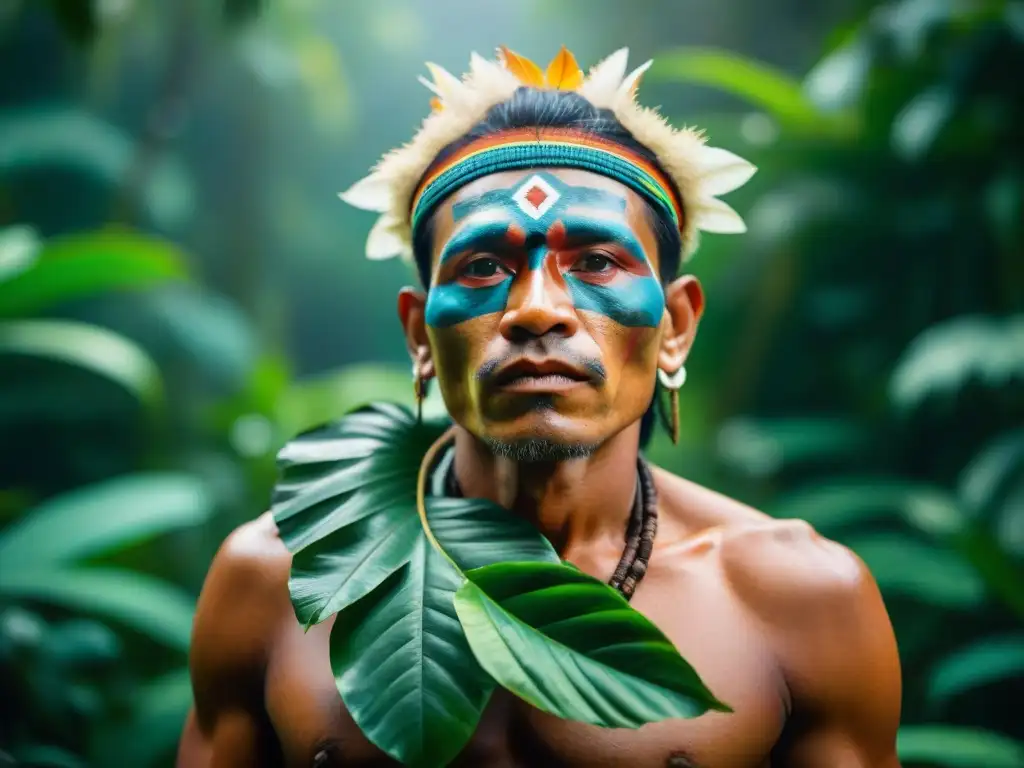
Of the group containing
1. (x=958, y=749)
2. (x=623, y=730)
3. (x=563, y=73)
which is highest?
(x=563, y=73)

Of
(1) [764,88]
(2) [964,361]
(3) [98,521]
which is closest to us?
(3) [98,521]

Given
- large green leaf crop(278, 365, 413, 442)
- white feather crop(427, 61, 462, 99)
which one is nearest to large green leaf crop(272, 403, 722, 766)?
white feather crop(427, 61, 462, 99)

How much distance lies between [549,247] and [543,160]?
0.14 meters

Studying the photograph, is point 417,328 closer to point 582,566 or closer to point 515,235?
point 515,235

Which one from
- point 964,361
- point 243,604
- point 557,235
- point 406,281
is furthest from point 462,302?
point 406,281

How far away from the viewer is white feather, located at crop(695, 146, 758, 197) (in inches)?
54.0

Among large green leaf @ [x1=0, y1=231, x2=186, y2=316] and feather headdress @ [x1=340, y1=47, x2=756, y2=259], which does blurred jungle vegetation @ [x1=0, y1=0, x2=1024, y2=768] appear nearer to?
large green leaf @ [x1=0, y1=231, x2=186, y2=316]

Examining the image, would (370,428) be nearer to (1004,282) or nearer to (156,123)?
(1004,282)

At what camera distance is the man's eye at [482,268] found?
1.24 metres

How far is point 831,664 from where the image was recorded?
48.6 inches

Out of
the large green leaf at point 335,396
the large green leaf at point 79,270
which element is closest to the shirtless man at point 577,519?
the large green leaf at point 79,270

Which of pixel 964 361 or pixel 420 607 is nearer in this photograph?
pixel 420 607

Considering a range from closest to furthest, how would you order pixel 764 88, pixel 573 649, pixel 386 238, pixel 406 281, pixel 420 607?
pixel 573 649 → pixel 420 607 → pixel 386 238 → pixel 764 88 → pixel 406 281

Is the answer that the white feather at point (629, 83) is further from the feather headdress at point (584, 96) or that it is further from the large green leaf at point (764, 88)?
the large green leaf at point (764, 88)
